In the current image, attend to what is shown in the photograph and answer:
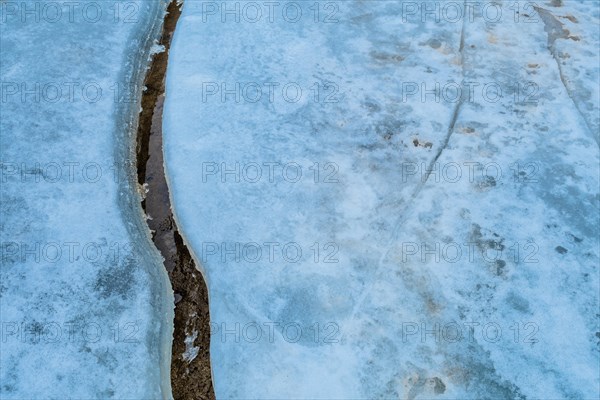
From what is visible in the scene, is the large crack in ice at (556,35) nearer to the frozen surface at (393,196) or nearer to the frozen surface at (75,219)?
the frozen surface at (393,196)

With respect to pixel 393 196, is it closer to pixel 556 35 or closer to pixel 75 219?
pixel 75 219

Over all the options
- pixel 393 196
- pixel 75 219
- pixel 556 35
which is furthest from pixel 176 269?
pixel 556 35

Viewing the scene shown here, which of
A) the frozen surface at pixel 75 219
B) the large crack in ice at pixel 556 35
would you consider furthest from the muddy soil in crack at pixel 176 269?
the large crack in ice at pixel 556 35

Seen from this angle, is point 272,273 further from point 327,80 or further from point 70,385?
point 327,80

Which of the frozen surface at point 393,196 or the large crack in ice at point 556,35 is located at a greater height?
the large crack in ice at point 556,35

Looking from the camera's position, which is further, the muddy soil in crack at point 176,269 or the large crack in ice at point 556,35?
the large crack in ice at point 556,35

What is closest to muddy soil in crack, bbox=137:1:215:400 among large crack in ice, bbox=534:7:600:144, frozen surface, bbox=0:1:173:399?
frozen surface, bbox=0:1:173:399

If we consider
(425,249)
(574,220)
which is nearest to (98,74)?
(425,249)
